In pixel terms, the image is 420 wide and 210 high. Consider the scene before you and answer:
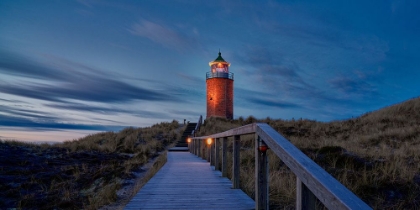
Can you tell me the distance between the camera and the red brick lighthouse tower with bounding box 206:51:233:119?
3662 centimetres

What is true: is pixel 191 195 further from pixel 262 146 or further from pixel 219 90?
pixel 219 90

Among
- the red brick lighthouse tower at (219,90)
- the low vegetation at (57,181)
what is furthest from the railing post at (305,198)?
the red brick lighthouse tower at (219,90)

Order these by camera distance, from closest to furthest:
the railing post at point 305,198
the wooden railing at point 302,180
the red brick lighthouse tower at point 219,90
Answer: the wooden railing at point 302,180 < the railing post at point 305,198 < the red brick lighthouse tower at point 219,90

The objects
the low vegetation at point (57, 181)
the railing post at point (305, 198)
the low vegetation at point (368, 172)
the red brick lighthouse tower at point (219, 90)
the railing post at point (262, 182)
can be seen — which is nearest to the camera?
the railing post at point (305, 198)

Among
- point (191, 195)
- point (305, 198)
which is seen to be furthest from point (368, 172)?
point (305, 198)

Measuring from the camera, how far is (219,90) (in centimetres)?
3656

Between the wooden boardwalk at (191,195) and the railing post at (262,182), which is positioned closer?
the railing post at (262,182)

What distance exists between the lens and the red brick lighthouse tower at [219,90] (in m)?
36.6

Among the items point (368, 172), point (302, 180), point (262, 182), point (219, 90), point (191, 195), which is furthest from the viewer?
point (219, 90)

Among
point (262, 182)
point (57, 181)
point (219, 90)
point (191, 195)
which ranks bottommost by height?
point (57, 181)

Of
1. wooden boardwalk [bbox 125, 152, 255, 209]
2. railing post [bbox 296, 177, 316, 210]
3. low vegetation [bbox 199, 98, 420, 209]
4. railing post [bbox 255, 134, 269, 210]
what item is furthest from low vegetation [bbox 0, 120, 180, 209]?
railing post [bbox 296, 177, 316, 210]

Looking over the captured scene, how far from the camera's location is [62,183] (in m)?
9.19

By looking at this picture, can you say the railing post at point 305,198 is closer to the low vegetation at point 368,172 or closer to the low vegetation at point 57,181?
the low vegetation at point 368,172

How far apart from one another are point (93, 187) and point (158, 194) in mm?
5172
